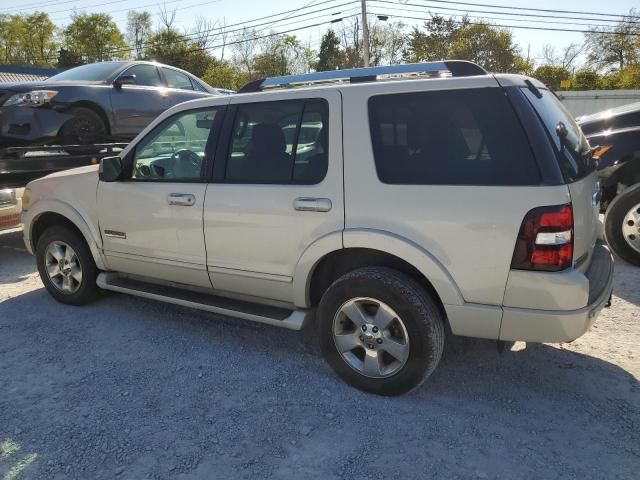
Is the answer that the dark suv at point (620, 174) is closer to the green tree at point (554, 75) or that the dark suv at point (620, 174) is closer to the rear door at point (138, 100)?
the rear door at point (138, 100)

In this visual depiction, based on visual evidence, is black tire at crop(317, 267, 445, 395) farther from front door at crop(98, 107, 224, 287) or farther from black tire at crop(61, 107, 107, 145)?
black tire at crop(61, 107, 107, 145)

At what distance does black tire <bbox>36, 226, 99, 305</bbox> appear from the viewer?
458 cm

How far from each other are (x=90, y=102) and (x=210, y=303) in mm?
4518

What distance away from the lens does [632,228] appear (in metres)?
5.51

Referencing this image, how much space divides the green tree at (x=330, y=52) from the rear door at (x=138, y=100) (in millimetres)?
44139

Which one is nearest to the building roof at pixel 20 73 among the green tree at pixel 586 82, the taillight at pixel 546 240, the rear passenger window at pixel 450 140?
the green tree at pixel 586 82

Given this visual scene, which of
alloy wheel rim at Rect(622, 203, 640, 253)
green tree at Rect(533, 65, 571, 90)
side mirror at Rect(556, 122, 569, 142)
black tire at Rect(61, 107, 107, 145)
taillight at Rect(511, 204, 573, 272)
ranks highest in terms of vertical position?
green tree at Rect(533, 65, 571, 90)

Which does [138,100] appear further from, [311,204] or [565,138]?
[565,138]

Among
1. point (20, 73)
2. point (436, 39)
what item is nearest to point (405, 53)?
point (436, 39)

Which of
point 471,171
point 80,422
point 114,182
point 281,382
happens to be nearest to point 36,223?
point 114,182

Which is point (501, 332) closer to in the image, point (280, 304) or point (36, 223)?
point (280, 304)

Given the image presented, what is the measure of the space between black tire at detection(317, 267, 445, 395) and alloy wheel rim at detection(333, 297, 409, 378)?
26 millimetres

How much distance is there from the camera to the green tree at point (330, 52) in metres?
50.6

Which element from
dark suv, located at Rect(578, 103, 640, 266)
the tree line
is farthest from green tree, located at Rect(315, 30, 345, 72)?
dark suv, located at Rect(578, 103, 640, 266)
